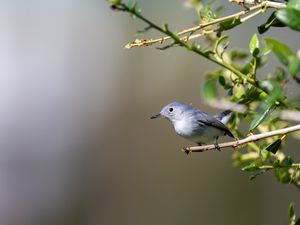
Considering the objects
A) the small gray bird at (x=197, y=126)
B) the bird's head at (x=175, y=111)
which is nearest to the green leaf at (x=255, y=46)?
the small gray bird at (x=197, y=126)

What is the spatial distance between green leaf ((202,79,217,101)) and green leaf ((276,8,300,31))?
0.38 metres

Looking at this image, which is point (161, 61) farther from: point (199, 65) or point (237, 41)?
point (237, 41)

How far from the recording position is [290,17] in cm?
65

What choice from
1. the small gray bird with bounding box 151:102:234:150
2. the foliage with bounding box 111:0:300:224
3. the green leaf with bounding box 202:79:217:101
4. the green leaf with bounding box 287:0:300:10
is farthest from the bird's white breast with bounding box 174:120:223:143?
the green leaf with bounding box 287:0:300:10

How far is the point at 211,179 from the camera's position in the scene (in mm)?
5340

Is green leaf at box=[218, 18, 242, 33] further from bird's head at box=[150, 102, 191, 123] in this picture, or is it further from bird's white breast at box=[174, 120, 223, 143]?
bird's head at box=[150, 102, 191, 123]

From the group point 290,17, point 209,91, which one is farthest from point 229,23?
point 290,17

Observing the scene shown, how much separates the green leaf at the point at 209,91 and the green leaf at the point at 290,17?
1.26ft

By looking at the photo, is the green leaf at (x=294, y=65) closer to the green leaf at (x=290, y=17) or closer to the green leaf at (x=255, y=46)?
the green leaf at (x=290, y=17)

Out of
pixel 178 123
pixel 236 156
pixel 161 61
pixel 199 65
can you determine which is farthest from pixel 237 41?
pixel 236 156

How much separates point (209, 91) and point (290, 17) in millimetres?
407

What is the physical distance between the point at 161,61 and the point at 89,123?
106 cm

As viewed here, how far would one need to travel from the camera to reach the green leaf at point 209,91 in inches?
40.9

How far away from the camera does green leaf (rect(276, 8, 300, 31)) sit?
2.12 ft
